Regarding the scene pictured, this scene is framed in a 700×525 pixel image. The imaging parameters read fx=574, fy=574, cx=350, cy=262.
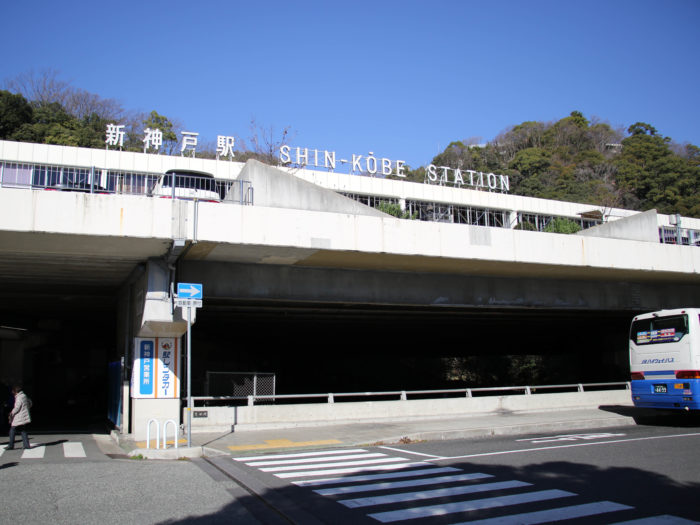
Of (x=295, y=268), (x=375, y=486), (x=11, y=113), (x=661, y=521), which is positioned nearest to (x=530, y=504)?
(x=661, y=521)

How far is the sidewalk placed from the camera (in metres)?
13.4

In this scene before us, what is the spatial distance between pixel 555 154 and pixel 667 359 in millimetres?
72487

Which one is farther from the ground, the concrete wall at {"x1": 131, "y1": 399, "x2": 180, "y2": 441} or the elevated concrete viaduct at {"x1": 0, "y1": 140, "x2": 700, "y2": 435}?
the elevated concrete viaduct at {"x1": 0, "y1": 140, "x2": 700, "y2": 435}

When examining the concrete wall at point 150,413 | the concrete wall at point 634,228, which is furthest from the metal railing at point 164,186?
the concrete wall at point 634,228

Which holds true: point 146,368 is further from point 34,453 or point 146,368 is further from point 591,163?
point 591,163

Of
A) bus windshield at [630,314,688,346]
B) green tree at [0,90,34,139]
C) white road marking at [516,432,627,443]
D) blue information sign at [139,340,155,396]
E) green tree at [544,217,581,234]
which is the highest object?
green tree at [0,90,34,139]

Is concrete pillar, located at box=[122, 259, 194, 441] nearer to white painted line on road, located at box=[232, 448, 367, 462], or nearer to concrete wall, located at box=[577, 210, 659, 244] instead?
white painted line on road, located at box=[232, 448, 367, 462]

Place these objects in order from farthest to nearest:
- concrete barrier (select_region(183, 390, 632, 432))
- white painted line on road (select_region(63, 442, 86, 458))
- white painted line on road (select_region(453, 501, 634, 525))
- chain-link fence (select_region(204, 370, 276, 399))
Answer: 1. chain-link fence (select_region(204, 370, 276, 399))
2. concrete barrier (select_region(183, 390, 632, 432))
3. white painted line on road (select_region(63, 442, 86, 458))
4. white painted line on road (select_region(453, 501, 634, 525))

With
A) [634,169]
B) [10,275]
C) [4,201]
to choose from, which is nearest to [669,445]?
[4,201]

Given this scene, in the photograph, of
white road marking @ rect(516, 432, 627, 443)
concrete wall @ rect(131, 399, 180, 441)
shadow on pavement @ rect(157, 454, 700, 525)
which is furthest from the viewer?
concrete wall @ rect(131, 399, 180, 441)

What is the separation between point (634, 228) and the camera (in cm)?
2152

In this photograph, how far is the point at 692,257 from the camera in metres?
20.2

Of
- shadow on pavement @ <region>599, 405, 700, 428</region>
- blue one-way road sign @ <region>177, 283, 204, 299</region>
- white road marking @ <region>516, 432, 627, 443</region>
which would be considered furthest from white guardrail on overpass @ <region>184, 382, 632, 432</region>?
white road marking @ <region>516, 432, 627, 443</region>

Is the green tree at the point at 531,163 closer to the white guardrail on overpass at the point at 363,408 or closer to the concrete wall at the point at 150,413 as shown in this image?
the white guardrail on overpass at the point at 363,408
